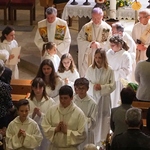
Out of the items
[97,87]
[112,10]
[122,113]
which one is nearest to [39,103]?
[97,87]

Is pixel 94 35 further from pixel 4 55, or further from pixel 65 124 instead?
pixel 65 124

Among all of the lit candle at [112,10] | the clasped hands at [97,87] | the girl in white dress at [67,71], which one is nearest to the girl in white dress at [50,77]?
the girl in white dress at [67,71]

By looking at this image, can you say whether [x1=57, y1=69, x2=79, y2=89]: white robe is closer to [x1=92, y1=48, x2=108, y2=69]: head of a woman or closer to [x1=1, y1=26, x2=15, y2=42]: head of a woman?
[x1=92, y1=48, x2=108, y2=69]: head of a woman

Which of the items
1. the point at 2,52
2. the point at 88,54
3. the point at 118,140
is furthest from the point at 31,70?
the point at 118,140

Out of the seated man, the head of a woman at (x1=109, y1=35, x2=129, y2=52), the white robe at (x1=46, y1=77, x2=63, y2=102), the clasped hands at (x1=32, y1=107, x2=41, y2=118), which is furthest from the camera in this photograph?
the head of a woman at (x1=109, y1=35, x2=129, y2=52)

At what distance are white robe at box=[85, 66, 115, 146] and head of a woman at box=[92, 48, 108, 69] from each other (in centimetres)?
6

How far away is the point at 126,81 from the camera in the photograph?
28.3ft

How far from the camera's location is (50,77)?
25.1ft

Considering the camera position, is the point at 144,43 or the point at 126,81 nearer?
the point at 126,81

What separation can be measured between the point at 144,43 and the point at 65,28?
1.36 m

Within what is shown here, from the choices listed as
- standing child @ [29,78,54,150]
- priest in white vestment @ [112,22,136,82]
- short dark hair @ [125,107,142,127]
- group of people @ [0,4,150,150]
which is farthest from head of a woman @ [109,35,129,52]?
short dark hair @ [125,107,142,127]

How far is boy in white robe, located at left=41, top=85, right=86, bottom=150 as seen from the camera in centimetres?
657

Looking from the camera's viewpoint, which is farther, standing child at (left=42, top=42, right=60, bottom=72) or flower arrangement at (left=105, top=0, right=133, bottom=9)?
flower arrangement at (left=105, top=0, right=133, bottom=9)

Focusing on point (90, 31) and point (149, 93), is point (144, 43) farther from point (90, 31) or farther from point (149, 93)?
point (149, 93)
